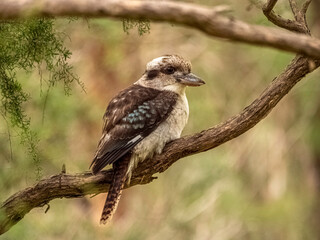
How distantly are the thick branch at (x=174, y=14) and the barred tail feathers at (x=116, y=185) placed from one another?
1680 mm

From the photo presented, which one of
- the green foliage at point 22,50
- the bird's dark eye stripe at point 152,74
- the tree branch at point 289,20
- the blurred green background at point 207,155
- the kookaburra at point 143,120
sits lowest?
the blurred green background at point 207,155

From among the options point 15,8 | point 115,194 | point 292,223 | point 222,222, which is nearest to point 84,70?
point 222,222

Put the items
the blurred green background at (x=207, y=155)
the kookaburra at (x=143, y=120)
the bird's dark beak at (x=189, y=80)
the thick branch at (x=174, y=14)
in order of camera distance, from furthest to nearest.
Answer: the blurred green background at (x=207, y=155) → the bird's dark beak at (x=189, y=80) → the kookaburra at (x=143, y=120) → the thick branch at (x=174, y=14)

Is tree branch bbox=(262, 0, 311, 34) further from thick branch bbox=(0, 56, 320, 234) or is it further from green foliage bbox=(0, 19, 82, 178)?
green foliage bbox=(0, 19, 82, 178)

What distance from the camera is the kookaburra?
397 cm

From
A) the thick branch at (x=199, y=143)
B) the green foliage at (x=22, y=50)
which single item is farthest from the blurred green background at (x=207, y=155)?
the green foliage at (x=22, y=50)

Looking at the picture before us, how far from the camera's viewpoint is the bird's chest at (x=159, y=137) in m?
4.05

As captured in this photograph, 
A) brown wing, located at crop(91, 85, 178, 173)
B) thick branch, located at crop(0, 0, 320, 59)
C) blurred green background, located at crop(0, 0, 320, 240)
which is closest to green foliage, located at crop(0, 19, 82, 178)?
brown wing, located at crop(91, 85, 178, 173)

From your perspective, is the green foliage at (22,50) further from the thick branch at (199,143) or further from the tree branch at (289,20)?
the tree branch at (289,20)

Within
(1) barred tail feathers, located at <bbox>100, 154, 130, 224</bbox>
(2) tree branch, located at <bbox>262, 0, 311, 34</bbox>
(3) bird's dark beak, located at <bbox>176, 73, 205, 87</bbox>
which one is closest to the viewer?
(2) tree branch, located at <bbox>262, 0, 311, 34</bbox>

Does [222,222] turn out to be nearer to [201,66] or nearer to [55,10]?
[201,66]

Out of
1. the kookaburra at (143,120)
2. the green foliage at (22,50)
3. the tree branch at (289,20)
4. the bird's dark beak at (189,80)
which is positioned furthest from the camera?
the bird's dark beak at (189,80)

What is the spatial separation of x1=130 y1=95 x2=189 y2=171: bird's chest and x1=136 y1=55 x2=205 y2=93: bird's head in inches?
9.8

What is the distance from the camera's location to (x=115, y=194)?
12.7ft
